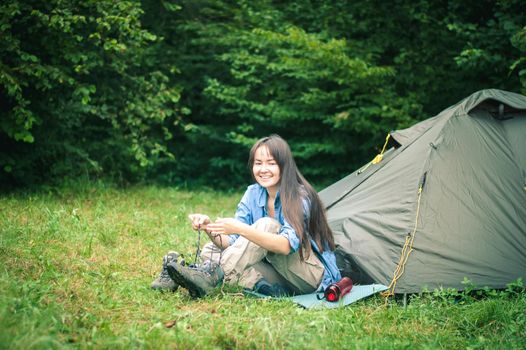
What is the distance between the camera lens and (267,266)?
408cm

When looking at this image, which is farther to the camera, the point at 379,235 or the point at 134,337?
the point at 379,235

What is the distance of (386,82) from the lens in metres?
8.62

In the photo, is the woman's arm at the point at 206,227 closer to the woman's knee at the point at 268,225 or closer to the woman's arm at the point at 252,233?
the woman's arm at the point at 252,233

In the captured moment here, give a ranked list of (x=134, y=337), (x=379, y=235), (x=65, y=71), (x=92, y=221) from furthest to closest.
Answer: (x=65, y=71), (x=92, y=221), (x=379, y=235), (x=134, y=337)

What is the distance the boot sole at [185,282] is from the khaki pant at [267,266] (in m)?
0.27

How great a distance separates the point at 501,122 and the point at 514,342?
7.69 ft

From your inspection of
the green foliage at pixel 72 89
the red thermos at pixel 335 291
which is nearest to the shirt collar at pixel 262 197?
the red thermos at pixel 335 291

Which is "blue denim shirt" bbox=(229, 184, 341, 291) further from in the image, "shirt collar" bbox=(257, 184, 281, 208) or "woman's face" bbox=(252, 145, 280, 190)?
"woman's face" bbox=(252, 145, 280, 190)

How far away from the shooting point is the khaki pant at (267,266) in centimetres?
389

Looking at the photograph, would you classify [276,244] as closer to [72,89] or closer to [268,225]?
[268,225]

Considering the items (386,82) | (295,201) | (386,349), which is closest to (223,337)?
(386,349)

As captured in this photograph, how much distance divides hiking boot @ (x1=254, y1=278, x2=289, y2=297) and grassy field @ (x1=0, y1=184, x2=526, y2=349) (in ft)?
0.59

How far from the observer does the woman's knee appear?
382 centimetres

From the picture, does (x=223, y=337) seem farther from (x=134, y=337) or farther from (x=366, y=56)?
(x=366, y=56)
